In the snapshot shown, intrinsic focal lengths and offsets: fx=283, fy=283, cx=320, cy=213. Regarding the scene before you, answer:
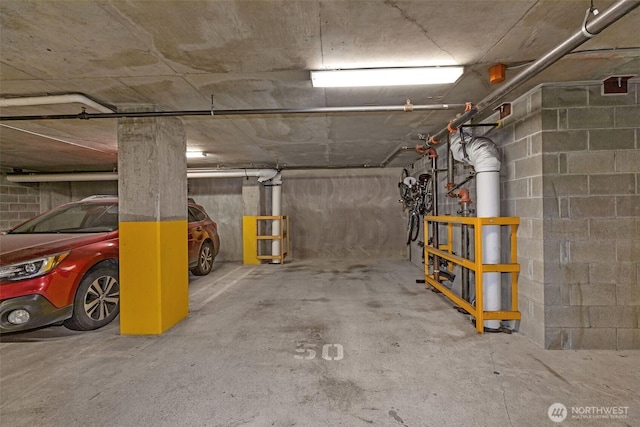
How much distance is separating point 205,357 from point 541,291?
10.4ft

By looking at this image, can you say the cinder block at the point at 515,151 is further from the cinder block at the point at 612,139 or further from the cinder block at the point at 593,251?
the cinder block at the point at 593,251

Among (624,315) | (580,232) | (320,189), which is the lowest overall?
(624,315)

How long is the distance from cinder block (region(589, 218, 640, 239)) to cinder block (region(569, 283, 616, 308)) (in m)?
0.46

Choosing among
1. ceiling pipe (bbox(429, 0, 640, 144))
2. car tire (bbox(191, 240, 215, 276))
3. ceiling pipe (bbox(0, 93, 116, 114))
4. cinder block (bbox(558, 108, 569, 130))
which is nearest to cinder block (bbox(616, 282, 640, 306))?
cinder block (bbox(558, 108, 569, 130))

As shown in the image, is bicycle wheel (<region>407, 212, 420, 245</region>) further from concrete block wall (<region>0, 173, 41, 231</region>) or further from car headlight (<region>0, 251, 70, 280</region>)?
concrete block wall (<region>0, 173, 41, 231</region>)

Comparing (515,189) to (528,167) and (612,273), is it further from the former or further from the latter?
(612,273)

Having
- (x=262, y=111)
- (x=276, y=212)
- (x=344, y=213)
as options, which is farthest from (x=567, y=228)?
(x=276, y=212)

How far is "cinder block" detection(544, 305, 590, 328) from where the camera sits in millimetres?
2635

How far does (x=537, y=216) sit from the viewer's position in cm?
273

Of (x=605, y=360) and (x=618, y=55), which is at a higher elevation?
(x=618, y=55)

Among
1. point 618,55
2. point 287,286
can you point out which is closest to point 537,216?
point 618,55

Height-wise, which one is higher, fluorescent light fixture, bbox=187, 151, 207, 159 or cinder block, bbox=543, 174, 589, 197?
fluorescent light fixture, bbox=187, 151, 207, 159

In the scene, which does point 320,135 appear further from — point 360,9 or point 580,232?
point 580,232

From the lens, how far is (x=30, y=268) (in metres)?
2.78
